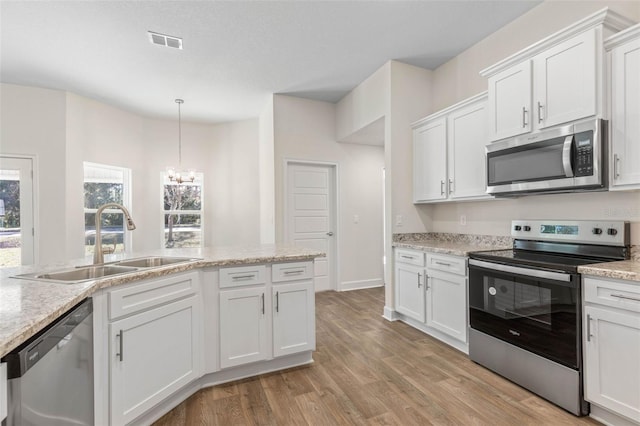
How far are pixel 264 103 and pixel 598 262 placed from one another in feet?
15.0

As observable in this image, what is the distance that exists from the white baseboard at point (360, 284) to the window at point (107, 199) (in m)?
3.58

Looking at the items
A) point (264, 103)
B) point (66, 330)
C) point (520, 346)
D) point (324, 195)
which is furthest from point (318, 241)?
point (66, 330)

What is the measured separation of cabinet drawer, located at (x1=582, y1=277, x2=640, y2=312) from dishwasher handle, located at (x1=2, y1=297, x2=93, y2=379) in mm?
2639

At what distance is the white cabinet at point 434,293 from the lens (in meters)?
2.72

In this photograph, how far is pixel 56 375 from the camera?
1.21 m

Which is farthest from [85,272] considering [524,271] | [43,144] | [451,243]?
[43,144]

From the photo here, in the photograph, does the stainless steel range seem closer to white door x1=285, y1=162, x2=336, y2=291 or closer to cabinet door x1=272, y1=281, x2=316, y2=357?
cabinet door x1=272, y1=281, x2=316, y2=357

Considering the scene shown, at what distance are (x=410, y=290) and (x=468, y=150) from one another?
156 cm

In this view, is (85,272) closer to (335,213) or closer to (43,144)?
(43,144)

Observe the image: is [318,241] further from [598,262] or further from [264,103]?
[598,262]

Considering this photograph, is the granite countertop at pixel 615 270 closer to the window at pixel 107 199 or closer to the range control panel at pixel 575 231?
the range control panel at pixel 575 231

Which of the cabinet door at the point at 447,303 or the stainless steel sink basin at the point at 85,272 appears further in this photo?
the cabinet door at the point at 447,303

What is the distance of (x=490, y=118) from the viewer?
2.69 metres

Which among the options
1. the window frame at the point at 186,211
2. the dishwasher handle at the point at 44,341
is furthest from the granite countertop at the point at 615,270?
the window frame at the point at 186,211
